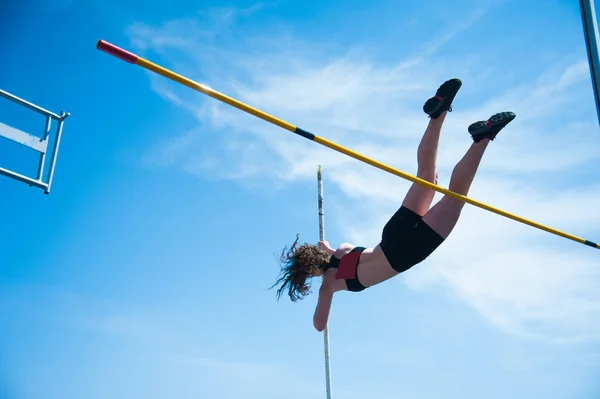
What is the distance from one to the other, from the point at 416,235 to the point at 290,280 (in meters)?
1.36

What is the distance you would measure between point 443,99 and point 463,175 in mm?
674

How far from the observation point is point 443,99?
5160mm

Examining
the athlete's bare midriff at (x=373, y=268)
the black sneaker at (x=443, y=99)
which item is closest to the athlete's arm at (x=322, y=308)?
the athlete's bare midriff at (x=373, y=268)

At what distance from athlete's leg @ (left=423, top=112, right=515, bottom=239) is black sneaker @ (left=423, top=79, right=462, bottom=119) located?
296 mm

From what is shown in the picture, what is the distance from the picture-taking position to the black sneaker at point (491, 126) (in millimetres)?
4953

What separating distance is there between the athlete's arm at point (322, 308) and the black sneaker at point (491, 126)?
6.44 feet

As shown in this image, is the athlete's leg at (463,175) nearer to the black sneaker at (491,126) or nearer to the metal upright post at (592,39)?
the black sneaker at (491,126)

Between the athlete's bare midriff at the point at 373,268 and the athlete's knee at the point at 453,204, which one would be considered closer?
the athlete's knee at the point at 453,204

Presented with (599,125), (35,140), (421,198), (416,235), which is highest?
(35,140)

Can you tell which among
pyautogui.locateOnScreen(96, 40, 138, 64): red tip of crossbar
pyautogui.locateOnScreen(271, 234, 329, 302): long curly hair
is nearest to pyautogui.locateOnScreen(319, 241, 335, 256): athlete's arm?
pyautogui.locateOnScreen(271, 234, 329, 302): long curly hair

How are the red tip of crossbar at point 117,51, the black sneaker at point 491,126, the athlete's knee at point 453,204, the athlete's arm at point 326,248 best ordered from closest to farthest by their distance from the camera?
1. the red tip of crossbar at point 117,51
2. the black sneaker at point 491,126
3. the athlete's knee at point 453,204
4. the athlete's arm at point 326,248

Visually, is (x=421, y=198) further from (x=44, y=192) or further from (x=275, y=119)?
(x=44, y=192)

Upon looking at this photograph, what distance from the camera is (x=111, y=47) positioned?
378 cm

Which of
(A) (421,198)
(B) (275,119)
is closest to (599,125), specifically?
(A) (421,198)
